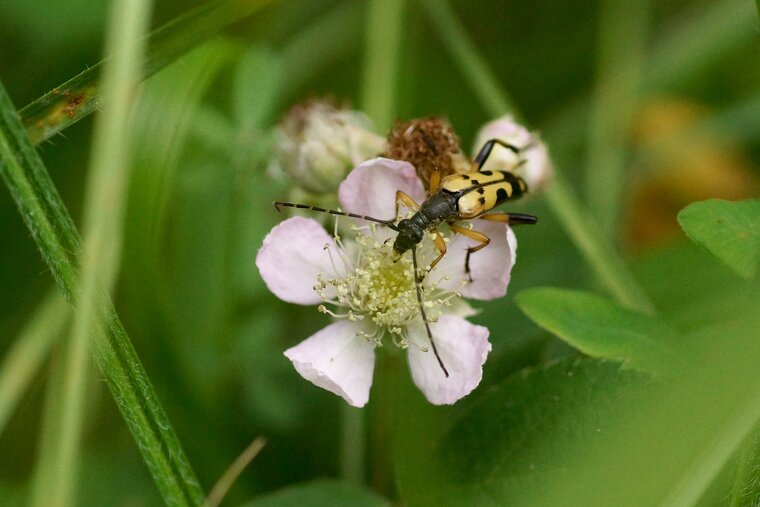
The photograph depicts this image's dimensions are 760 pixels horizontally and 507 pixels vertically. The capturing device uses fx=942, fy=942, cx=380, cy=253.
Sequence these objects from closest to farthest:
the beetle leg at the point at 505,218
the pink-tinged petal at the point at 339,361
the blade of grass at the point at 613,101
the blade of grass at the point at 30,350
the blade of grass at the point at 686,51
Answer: the pink-tinged petal at the point at 339,361, the beetle leg at the point at 505,218, the blade of grass at the point at 30,350, the blade of grass at the point at 613,101, the blade of grass at the point at 686,51

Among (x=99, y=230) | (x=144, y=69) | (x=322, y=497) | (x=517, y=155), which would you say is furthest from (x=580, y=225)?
(x=99, y=230)

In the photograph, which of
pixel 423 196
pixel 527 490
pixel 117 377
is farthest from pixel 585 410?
pixel 117 377

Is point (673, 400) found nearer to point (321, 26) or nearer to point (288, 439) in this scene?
point (288, 439)

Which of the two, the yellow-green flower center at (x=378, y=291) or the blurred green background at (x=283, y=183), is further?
the blurred green background at (x=283, y=183)

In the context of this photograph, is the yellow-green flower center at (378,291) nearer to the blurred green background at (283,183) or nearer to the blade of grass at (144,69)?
the blurred green background at (283,183)

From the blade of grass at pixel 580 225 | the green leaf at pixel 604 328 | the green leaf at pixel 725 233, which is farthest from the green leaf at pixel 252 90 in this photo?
the green leaf at pixel 725 233

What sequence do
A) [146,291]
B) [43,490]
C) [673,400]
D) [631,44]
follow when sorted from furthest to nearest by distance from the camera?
[631,44] → [146,291] → [43,490] → [673,400]
